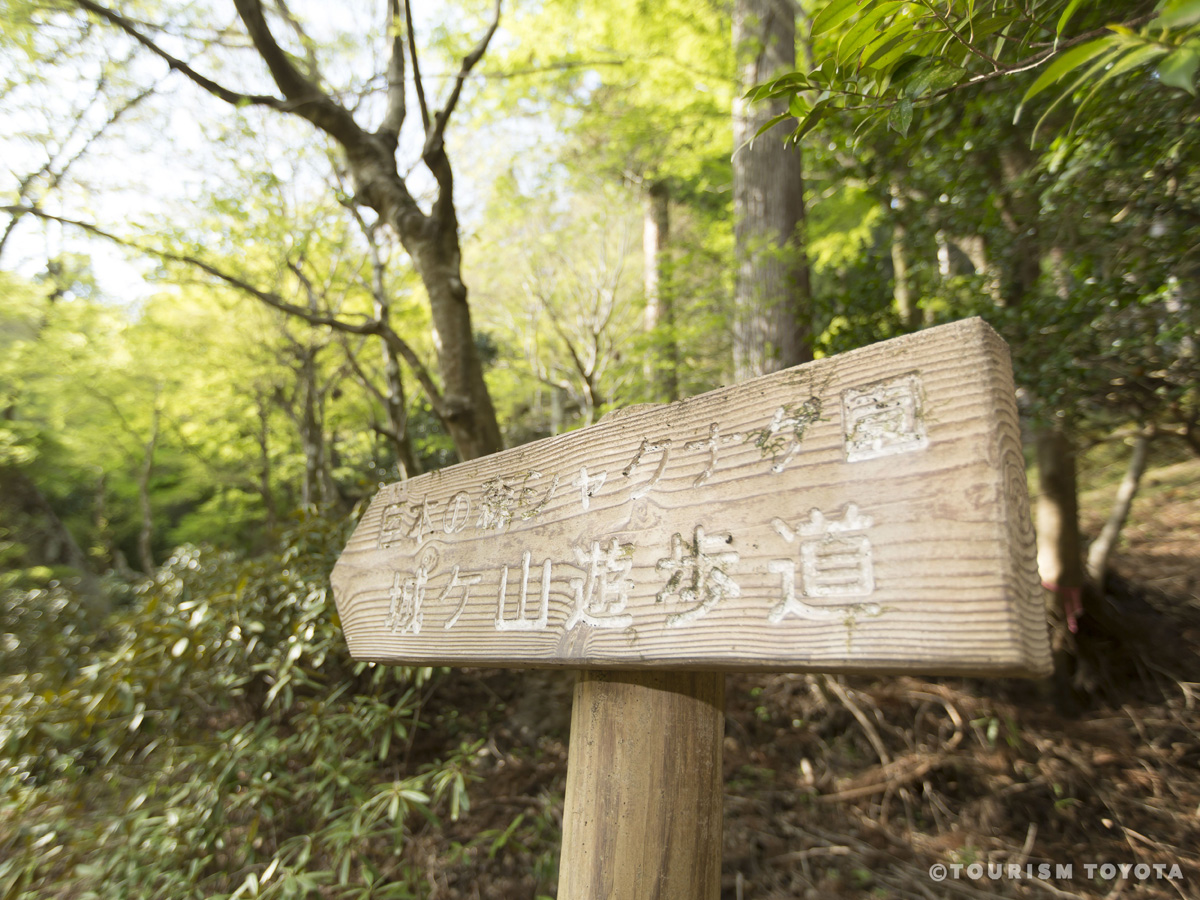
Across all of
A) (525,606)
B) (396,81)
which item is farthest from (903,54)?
(396,81)

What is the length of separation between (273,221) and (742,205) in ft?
15.7

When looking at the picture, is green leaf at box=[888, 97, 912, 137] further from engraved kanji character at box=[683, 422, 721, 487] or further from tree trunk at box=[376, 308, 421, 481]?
tree trunk at box=[376, 308, 421, 481]

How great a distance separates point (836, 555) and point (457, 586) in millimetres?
824

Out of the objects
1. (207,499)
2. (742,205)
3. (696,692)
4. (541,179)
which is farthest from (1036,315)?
(207,499)

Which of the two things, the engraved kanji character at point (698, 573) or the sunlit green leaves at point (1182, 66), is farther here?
the engraved kanji character at point (698, 573)

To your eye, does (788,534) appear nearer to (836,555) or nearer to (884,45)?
(836,555)

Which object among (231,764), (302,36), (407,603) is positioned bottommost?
(231,764)

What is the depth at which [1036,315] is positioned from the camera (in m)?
2.96

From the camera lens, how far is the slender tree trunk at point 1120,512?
3410mm

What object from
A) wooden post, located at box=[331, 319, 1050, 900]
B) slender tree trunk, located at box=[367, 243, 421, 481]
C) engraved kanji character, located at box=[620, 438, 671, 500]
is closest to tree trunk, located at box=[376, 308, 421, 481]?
slender tree trunk, located at box=[367, 243, 421, 481]

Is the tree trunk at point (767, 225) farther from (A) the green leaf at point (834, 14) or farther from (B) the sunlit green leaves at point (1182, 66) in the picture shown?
(B) the sunlit green leaves at point (1182, 66)

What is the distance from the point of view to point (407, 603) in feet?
4.64

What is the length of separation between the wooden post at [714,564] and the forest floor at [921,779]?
168 cm

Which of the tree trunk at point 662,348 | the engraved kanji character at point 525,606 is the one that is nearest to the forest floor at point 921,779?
the engraved kanji character at point 525,606
